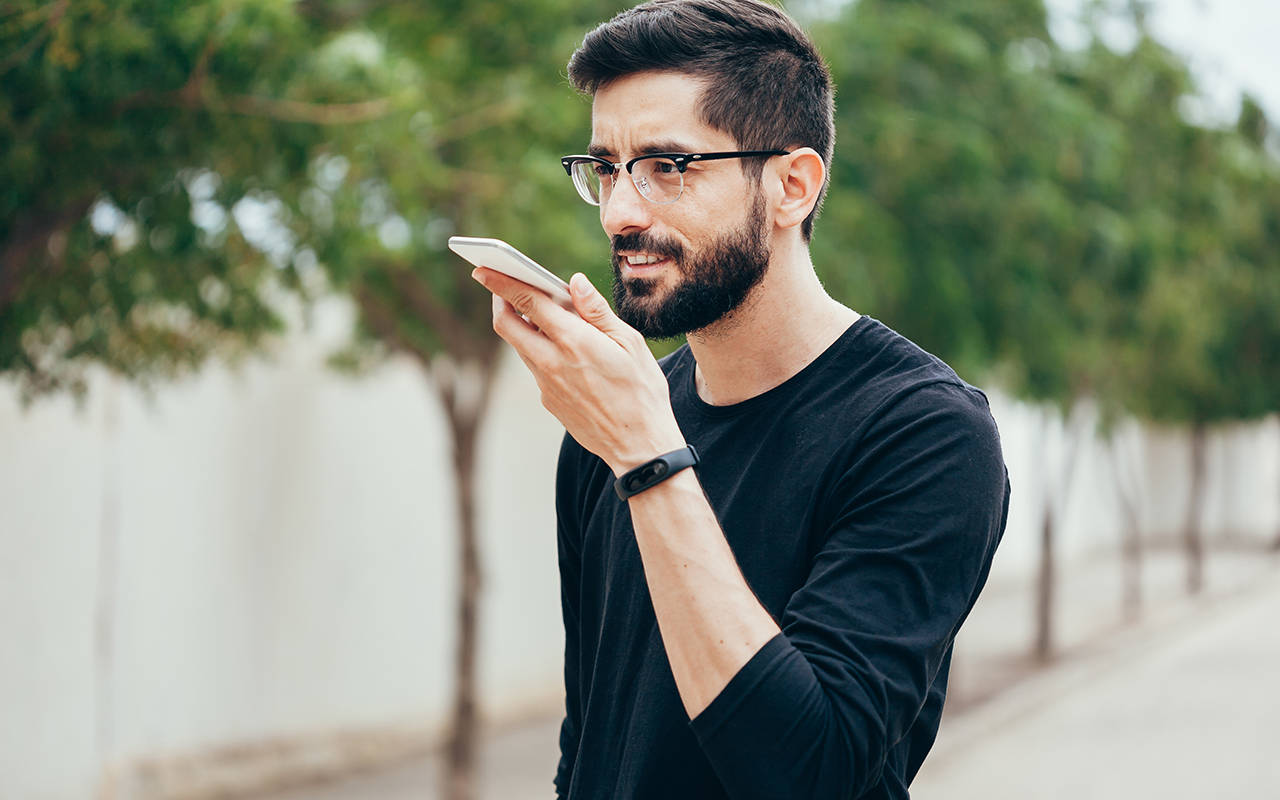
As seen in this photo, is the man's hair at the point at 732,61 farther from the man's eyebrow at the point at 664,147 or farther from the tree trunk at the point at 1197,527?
the tree trunk at the point at 1197,527

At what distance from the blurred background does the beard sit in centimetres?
210

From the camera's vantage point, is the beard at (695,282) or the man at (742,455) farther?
the beard at (695,282)

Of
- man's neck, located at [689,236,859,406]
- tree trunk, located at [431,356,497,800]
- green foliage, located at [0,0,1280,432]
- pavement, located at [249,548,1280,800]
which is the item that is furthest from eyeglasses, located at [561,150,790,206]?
pavement, located at [249,548,1280,800]

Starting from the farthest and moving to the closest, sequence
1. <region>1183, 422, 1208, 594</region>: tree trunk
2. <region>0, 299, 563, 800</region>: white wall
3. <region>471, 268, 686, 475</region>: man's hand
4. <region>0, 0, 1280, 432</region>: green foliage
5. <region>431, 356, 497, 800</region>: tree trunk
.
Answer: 1. <region>1183, 422, 1208, 594</region>: tree trunk
2. <region>431, 356, 497, 800</region>: tree trunk
3. <region>0, 299, 563, 800</region>: white wall
4. <region>0, 0, 1280, 432</region>: green foliage
5. <region>471, 268, 686, 475</region>: man's hand

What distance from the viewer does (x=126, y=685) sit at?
7730 millimetres

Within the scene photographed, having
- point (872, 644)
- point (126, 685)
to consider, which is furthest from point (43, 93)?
point (126, 685)

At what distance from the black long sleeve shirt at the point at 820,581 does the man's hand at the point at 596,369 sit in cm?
23

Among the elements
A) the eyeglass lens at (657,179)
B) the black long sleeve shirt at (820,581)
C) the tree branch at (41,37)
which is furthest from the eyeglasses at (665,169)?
the tree branch at (41,37)

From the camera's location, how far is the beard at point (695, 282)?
161 cm

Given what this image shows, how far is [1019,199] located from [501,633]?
21.0 ft

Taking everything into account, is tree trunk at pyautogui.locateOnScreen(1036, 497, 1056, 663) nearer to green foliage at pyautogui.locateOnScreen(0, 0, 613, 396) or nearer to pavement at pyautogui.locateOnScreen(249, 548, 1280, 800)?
pavement at pyautogui.locateOnScreen(249, 548, 1280, 800)

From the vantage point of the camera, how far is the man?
1363 millimetres

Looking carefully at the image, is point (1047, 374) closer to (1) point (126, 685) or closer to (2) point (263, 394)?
(2) point (263, 394)

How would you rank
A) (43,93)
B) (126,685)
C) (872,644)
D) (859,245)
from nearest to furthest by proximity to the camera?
(872,644)
(43,93)
(859,245)
(126,685)
